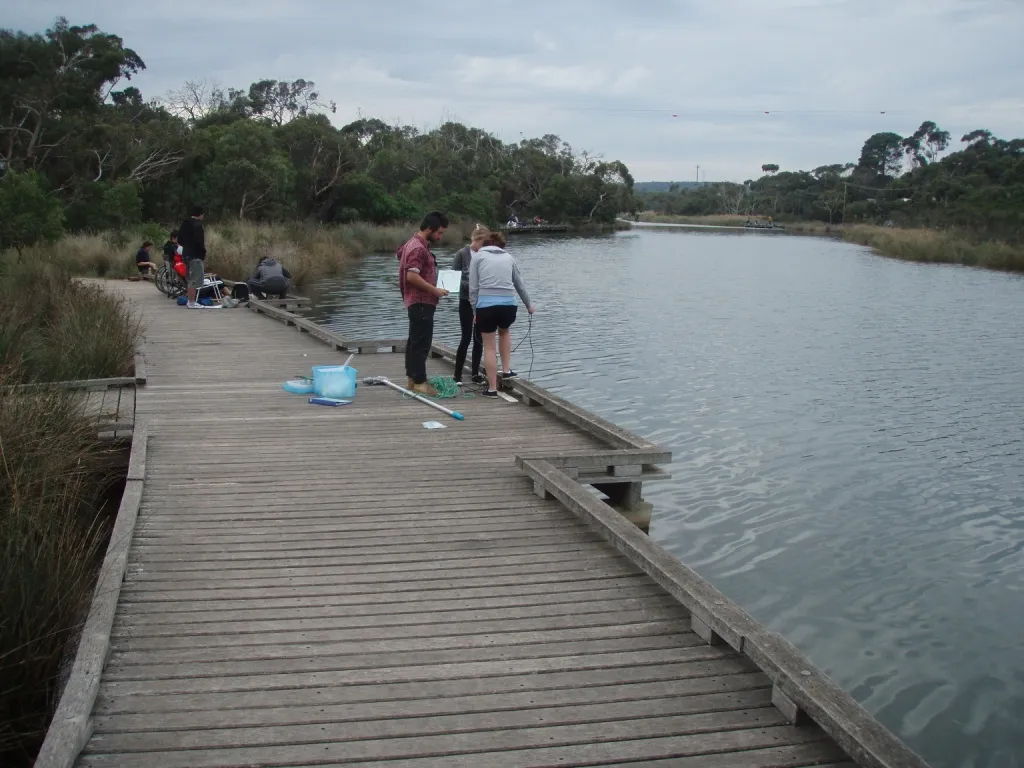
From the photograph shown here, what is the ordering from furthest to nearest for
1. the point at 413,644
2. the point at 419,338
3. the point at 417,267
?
the point at 419,338 < the point at 417,267 < the point at 413,644

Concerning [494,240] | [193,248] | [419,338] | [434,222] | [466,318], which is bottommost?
[419,338]

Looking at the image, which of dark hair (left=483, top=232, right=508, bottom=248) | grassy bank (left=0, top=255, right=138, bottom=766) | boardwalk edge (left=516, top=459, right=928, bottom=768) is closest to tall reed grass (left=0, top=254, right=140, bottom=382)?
grassy bank (left=0, top=255, right=138, bottom=766)

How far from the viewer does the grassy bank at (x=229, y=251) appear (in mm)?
23578

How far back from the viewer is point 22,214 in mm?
19250

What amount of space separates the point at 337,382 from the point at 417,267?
137 cm

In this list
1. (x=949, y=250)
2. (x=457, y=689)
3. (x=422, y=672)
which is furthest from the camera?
(x=949, y=250)

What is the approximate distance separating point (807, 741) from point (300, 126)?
55821 millimetres

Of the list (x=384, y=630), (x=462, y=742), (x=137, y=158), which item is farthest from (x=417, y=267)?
(x=137, y=158)

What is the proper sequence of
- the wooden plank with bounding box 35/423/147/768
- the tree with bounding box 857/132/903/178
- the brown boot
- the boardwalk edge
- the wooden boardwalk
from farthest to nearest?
the tree with bounding box 857/132/903/178 → the brown boot → the wooden boardwalk → the boardwalk edge → the wooden plank with bounding box 35/423/147/768

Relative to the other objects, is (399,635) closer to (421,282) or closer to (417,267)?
(421,282)

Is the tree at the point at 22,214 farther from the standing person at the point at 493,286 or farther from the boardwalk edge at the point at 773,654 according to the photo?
the boardwalk edge at the point at 773,654

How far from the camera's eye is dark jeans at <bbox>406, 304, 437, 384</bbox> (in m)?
8.61

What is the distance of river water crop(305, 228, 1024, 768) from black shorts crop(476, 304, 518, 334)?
7.03 ft

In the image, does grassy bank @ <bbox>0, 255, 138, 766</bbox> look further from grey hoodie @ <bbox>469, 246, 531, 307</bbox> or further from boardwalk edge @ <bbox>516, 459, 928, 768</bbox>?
grey hoodie @ <bbox>469, 246, 531, 307</bbox>
